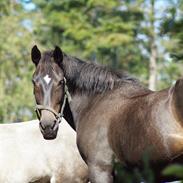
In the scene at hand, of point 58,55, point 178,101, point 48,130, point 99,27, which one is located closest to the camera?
point 178,101

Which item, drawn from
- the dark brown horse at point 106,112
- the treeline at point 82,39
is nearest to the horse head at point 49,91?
the dark brown horse at point 106,112

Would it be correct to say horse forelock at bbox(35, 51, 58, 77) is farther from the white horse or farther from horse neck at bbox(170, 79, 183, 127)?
the white horse

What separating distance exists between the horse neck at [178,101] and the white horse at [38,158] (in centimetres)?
235

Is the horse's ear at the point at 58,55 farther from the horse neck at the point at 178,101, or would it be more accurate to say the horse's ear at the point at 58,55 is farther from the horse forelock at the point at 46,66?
the horse neck at the point at 178,101

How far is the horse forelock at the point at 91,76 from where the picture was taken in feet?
18.7

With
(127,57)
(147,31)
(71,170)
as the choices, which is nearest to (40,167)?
(71,170)

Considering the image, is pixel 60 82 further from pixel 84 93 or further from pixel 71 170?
pixel 71 170

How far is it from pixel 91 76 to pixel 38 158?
154cm

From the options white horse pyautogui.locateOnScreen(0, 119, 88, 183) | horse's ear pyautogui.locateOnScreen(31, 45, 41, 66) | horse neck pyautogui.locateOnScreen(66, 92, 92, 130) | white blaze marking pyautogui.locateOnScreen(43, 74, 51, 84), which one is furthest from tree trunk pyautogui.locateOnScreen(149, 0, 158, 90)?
white blaze marking pyautogui.locateOnScreen(43, 74, 51, 84)

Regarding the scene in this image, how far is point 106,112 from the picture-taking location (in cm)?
544

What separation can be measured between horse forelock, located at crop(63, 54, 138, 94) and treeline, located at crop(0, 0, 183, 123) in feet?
37.2

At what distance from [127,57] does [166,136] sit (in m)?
30.4

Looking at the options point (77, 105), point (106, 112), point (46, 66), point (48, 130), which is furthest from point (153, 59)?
point (48, 130)

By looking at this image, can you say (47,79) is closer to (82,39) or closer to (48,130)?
(48,130)
